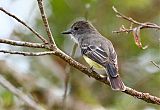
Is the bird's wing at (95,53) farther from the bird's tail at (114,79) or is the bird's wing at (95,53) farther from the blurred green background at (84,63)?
the blurred green background at (84,63)

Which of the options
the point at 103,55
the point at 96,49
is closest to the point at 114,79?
the point at 103,55

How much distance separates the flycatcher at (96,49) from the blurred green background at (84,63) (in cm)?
96

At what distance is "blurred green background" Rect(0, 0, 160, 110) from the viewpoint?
6.25 m

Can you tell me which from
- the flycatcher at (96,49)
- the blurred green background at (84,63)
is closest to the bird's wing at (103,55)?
the flycatcher at (96,49)

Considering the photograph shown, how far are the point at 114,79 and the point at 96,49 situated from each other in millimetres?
694

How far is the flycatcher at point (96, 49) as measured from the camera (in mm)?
4132

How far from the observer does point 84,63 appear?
666 centimetres

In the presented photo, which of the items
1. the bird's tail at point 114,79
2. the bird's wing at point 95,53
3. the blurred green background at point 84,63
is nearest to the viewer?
the bird's tail at point 114,79

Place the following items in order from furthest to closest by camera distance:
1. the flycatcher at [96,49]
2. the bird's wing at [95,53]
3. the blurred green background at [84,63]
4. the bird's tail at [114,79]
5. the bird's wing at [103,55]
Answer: the blurred green background at [84,63] → the bird's wing at [95,53] → the bird's wing at [103,55] → the flycatcher at [96,49] → the bird's tail at [114,79]

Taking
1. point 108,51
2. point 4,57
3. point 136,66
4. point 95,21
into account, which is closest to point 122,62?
point 136,66

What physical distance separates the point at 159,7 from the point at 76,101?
5.16ft

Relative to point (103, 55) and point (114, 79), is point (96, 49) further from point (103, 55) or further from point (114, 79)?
point (114, 79)

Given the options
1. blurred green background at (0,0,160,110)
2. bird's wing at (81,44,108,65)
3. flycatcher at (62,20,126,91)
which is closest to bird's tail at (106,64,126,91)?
flycatcher at (62,20,126,91)

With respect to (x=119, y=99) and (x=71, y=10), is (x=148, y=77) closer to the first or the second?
(x=119, y=99)
